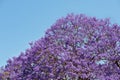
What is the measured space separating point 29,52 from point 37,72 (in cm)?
213

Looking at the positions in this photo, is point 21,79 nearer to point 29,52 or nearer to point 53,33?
point 29,52

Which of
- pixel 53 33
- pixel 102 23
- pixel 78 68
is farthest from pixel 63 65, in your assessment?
pixel 102 23

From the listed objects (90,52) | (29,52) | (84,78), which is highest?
(29,52)

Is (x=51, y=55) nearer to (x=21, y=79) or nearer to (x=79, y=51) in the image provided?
(x=79, y=51)

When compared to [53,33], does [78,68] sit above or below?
below

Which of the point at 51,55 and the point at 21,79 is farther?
the point at 21,79

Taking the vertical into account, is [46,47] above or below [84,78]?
above

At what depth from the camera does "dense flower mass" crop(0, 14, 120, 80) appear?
24953mm

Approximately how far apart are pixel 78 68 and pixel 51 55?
7.77 ft

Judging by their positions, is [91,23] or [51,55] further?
[91,23]

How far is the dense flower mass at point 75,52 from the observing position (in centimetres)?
2495

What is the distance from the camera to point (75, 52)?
2595 centimetres

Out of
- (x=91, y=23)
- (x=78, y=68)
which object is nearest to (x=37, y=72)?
(x=78, y=68)

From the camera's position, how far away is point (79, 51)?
83.5ft
